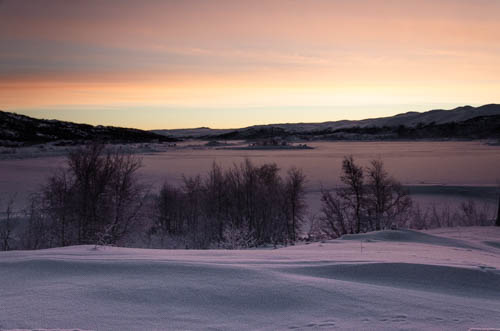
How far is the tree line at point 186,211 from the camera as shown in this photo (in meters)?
21.1

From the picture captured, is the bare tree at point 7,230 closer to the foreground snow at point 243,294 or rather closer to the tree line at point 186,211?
the tree line at point 186,211

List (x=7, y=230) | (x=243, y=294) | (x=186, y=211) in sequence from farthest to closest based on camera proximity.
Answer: (x=186, y=211), (x=7, y=230), (x=243, y=294)

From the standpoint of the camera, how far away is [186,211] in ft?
98.9

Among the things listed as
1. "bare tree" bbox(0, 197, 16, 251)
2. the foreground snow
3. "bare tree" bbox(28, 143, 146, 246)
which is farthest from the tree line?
the foreground snow

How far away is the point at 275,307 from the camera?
3.56 m

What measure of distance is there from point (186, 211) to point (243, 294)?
2688 centimetres

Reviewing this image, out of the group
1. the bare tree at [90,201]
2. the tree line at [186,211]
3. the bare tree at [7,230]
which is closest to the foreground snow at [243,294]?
the bare tree at [7,230]

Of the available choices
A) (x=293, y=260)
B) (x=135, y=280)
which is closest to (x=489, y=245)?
(x=293, y=260)

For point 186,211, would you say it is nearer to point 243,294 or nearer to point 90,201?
point 90,201

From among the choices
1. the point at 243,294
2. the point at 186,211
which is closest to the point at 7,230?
the point at 186,211

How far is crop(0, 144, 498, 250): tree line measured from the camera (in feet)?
69.2

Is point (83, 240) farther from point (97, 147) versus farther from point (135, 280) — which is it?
point (135, 280)

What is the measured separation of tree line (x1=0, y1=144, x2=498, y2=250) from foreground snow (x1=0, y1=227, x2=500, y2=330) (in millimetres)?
13440

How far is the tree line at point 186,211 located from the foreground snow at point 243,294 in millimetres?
13440
